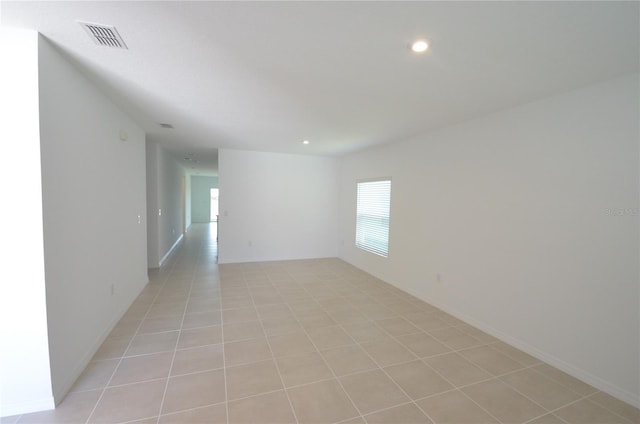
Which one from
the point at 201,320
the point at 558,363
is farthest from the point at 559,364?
the point at 201,320

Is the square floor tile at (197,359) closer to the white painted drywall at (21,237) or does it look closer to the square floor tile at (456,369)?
the white painted drywall at (21,237)

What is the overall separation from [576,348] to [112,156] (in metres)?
4.80

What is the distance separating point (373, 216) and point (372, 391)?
359cm

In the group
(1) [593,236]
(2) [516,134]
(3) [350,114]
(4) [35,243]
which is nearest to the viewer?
(4) [35,243]

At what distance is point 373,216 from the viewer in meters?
5.33

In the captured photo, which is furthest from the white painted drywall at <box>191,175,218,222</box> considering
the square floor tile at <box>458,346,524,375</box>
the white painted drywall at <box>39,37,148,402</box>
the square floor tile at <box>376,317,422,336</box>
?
the square floor tile at <box>458,346,524,375</box>

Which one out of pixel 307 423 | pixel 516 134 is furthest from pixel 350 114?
pixel 307 423

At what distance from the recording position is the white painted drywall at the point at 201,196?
1353 centimetres

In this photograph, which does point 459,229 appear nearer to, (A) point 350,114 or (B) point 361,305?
(B) point 361,305

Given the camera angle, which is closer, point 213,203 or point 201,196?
point 201,196

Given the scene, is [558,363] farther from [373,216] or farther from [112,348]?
[112,348]

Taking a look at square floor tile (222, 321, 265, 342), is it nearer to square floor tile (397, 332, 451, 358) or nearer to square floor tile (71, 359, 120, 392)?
square floor tile (71, 359, 120, 392)

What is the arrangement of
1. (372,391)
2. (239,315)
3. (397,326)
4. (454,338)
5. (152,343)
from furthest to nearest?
(239,315) < (397,326) < (454,338) < (152,343) < (372,391)

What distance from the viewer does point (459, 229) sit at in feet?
11.0
